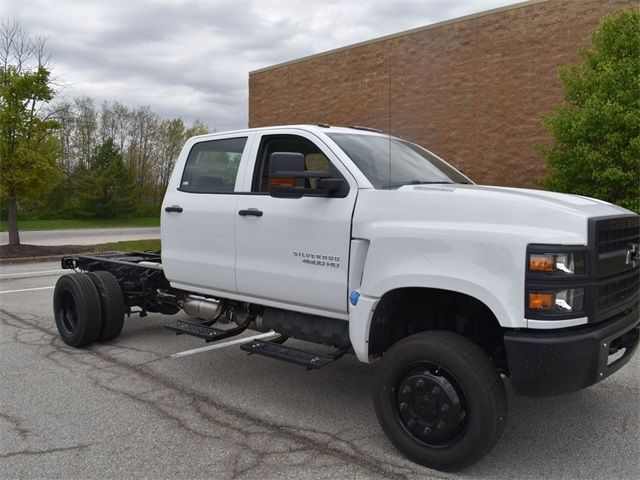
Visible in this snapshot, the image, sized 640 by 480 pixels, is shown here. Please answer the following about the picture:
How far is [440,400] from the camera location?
337 cm

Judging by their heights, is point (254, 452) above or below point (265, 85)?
below

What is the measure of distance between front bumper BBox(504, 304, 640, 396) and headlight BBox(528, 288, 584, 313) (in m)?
0.15

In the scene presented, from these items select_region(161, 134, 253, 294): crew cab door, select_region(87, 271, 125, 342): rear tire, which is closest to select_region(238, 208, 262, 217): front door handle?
select_region(161, 134, 253, 294): crew cab door

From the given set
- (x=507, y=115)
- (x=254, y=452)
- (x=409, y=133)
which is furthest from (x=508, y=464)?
(x=507, y=115)

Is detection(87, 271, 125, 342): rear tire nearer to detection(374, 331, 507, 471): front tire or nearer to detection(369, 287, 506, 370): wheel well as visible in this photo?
detection(369, 287, 506, 370): wheel well

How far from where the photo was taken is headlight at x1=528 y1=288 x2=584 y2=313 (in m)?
3.10

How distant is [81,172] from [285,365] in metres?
46.3

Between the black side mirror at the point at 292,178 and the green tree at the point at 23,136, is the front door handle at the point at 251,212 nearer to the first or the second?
the black side mirror at the point at 292,178

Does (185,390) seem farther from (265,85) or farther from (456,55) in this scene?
(265,85)

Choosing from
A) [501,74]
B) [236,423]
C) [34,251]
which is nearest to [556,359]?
[236,423]

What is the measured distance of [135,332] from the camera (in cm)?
704

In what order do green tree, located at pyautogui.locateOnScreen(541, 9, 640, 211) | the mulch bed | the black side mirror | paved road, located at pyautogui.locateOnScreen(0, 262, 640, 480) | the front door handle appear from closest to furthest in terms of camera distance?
paved road, located at pyautogui.locateOnScreen(0, 262, 640, 480), the black side mirror, the front door handle, green tree, located at pyautogui.locateOnScreen(541, 9, 640, 211), the mulch bed

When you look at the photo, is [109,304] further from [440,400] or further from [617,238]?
[617,238]

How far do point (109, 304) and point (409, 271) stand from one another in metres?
3.81
